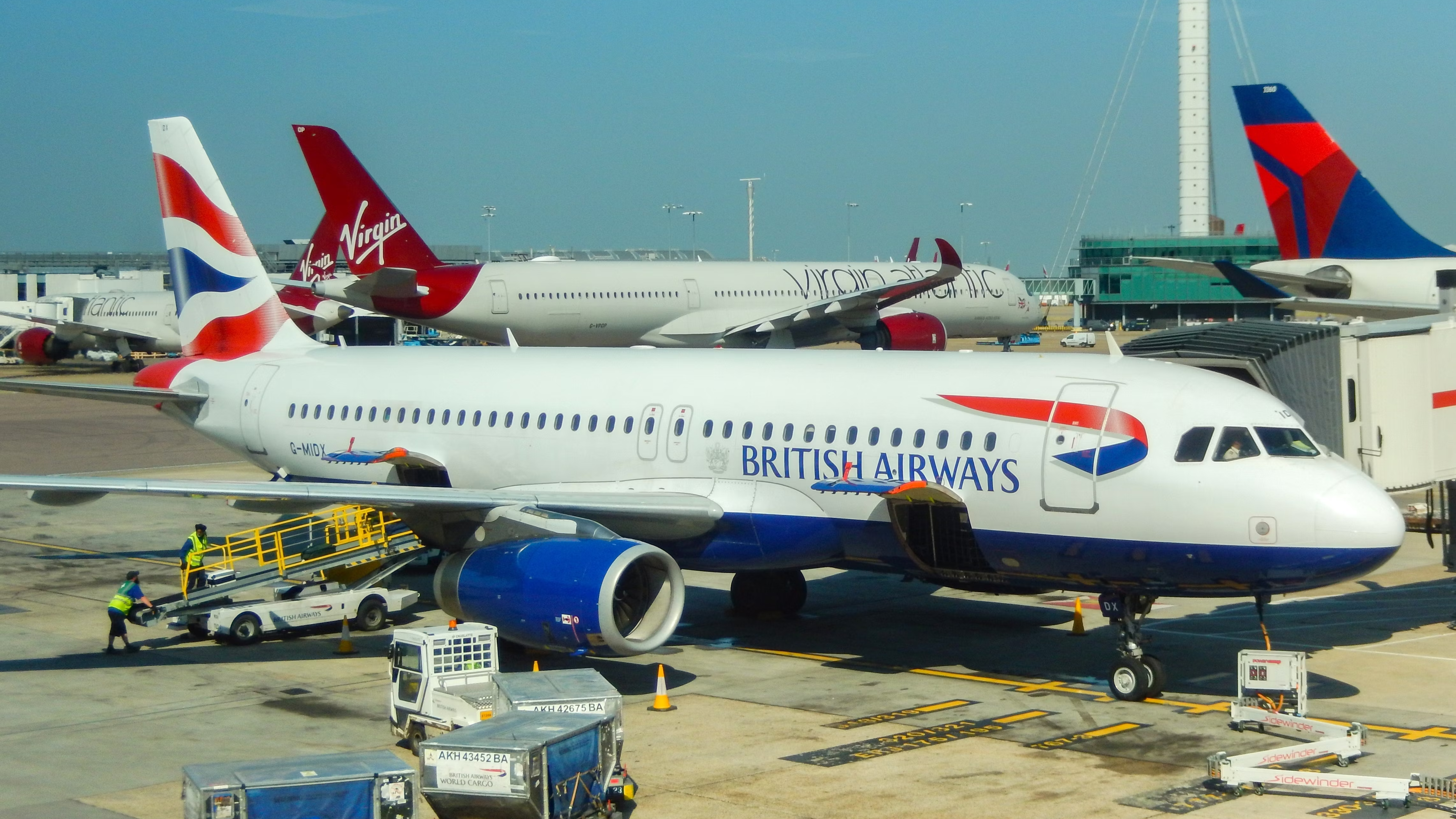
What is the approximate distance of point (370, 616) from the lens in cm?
2327

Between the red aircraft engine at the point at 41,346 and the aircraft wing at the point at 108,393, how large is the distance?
6296 centimetres

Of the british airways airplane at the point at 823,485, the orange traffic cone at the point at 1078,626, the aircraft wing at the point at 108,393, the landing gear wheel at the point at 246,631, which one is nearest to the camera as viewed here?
the british airways airplane at the point at 823,485

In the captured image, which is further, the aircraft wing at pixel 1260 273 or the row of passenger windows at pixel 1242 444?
the aircraft wing at pixel 1260 273

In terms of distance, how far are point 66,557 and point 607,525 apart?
598 inches

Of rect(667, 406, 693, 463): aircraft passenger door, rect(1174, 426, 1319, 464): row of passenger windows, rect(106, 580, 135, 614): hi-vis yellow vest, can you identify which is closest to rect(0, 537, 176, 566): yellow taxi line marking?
rect(106, 580, 135, 614): hi-vis yellow vest

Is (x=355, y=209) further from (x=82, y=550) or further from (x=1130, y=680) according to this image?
(x=1130, y=680)

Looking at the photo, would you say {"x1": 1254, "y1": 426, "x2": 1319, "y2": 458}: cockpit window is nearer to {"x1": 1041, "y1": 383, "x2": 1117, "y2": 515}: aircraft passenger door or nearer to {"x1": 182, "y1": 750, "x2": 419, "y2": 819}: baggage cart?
{"x1": 1041, "y1": 383, "x2": 1117, "y2": 515}: aircraft passenger door

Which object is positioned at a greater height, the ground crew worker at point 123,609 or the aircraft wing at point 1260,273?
the aircraft wing at point 1260,273

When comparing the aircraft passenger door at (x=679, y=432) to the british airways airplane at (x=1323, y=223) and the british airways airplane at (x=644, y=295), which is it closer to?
the british airways airplane at (x=1323, y=223)

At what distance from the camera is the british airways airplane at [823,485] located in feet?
57.4

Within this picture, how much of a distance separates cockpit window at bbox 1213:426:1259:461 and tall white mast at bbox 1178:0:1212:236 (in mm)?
158051

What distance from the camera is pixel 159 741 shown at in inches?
653

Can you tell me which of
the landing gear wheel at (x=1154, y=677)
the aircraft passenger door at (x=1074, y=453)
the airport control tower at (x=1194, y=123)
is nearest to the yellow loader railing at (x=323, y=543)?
the aircraft passenger door at (x=1074, y=453)

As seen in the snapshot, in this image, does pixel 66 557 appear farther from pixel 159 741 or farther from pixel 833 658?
pixel 833 658
